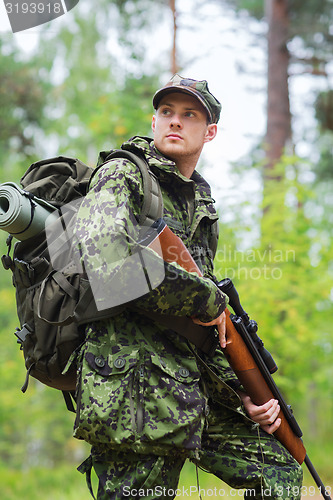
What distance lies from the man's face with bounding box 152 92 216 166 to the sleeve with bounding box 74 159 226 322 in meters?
0.48

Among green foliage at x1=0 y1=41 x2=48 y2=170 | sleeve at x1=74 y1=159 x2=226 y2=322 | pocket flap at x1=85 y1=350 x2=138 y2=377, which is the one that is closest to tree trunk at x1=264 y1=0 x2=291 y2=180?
green foliage at x1=0 y1=41 x2=48 y2=170

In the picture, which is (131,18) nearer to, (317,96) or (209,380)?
(317,96)

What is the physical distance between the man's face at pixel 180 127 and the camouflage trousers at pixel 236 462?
4.82ft

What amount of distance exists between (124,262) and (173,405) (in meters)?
0.70

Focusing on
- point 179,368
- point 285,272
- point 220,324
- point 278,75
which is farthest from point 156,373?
point 278,75

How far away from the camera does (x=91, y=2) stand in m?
15.0

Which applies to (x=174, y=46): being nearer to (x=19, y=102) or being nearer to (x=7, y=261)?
(x=19, y=102)

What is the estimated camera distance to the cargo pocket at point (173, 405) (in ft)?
8.45

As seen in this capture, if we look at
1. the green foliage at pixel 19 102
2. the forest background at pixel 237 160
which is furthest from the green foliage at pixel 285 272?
the green foliage at pixel 19 102

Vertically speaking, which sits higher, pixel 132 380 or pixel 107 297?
pixel 107 297

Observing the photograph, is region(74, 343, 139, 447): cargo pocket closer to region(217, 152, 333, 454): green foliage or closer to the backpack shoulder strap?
the backpack shoulder strap

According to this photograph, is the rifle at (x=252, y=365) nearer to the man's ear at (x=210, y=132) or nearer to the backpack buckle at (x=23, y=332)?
the man's ear at (x=210, y=132)

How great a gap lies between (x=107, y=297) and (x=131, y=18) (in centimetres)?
1031

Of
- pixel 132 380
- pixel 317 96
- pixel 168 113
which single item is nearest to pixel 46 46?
pixel 317 96
